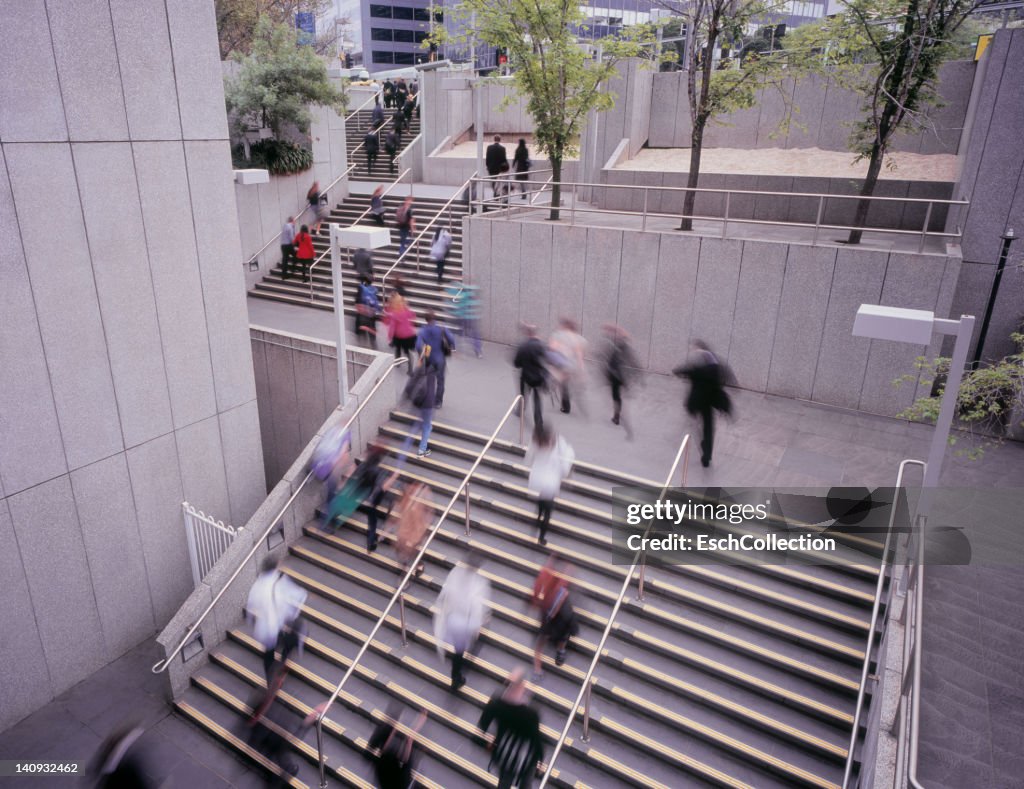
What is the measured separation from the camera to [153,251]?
28.8ft

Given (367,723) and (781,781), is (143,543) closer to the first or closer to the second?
(367,723)

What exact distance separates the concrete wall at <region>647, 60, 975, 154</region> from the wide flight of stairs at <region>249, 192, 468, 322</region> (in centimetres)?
637

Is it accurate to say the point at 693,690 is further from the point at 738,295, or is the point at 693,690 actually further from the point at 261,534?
the point at 738,295

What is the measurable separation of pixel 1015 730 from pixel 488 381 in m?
8.60

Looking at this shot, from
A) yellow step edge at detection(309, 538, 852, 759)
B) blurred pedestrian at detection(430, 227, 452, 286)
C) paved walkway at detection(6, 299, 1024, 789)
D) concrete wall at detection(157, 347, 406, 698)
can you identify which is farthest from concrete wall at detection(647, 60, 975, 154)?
yellow step edge at detection(309, 538, 852, 759)

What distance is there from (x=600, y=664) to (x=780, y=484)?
3.39m

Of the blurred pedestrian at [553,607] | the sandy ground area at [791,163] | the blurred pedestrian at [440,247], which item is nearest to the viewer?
the blurred pedestrian at [553,607]

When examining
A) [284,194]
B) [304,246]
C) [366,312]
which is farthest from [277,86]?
[366,312]

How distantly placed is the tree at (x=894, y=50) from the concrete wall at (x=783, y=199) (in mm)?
1799

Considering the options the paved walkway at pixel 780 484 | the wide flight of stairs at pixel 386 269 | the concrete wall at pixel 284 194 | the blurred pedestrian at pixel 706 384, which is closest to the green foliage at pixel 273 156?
the concrete wall at pixel 284 194

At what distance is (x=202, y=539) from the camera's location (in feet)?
31.9

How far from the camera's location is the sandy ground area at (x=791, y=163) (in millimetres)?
14922

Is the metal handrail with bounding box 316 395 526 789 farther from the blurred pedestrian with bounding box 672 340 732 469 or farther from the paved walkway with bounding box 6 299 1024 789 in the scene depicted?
the blurred pedestrian with bounding box 672 340 732 469

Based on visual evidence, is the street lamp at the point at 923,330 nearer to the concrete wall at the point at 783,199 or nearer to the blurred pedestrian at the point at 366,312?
the concrete wall at the point at 783,199
